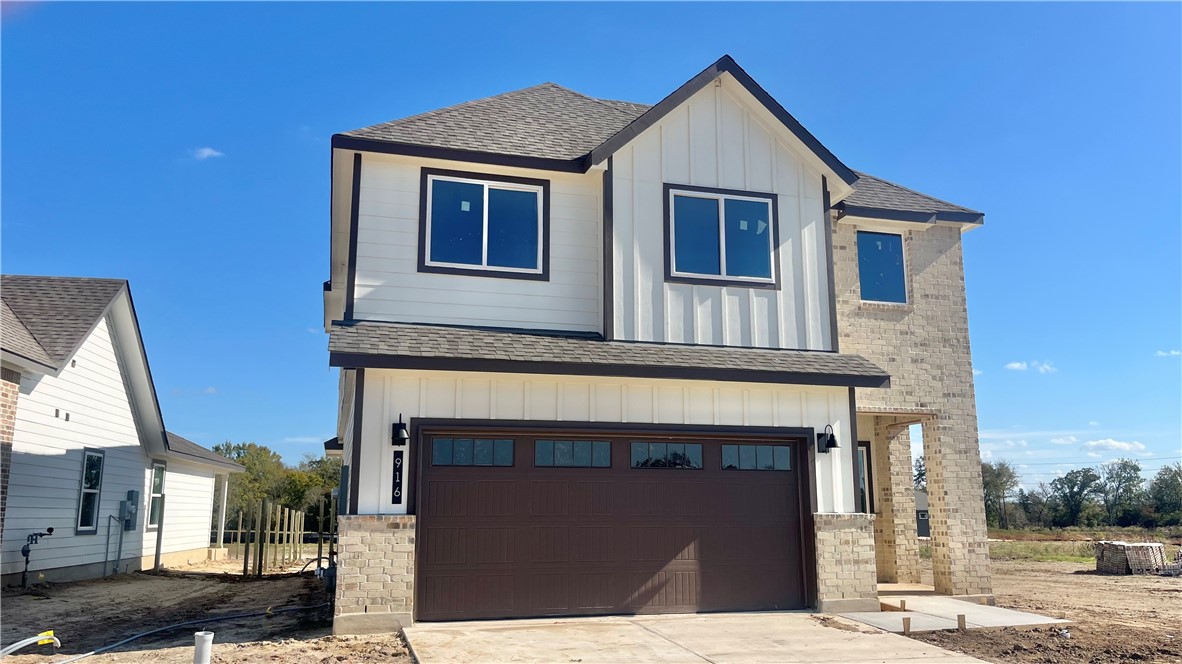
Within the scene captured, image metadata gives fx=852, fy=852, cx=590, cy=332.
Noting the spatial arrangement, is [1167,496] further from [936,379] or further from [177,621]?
[177,621]

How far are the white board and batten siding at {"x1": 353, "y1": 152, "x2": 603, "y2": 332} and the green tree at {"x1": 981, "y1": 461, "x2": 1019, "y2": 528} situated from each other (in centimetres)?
4337

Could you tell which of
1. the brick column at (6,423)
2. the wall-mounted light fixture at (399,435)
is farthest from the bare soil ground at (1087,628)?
the brick column at (6,423)

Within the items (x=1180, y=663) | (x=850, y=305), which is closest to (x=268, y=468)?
(x=850, y=305)

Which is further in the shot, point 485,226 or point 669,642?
point 485,226

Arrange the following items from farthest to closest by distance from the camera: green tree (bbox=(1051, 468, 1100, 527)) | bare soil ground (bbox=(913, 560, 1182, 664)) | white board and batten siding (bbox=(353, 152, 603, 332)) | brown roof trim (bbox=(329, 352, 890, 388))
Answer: green tree (bbox=(1051, 468, 1100, 527)) < white board and batten siding (bbox=(353, 152, 603, 332)) < brown roof trim (bbox=(329, 352, 890, 388)) < bare soil ground (bbox=(913, 560, 1182, 664))

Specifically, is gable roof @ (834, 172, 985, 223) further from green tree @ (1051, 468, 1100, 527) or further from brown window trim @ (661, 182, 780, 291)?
green tree @ (1051, 468, 1100, 527)

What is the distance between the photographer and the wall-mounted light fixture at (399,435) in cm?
995

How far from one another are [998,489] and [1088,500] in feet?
16.2

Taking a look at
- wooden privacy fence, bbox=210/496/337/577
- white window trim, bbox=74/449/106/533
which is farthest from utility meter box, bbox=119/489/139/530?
wooden privacy fence, bbox=210/496/337/577

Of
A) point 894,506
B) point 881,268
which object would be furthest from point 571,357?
point 894,506

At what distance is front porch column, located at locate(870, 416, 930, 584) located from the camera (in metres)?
15.1

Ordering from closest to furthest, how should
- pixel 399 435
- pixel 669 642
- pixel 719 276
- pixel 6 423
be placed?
pixel 669 642
pixel 399 435
pixel 719 276
pixel 6 423

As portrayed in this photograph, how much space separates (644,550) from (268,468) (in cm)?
4529

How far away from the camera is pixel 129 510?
62.4ft
